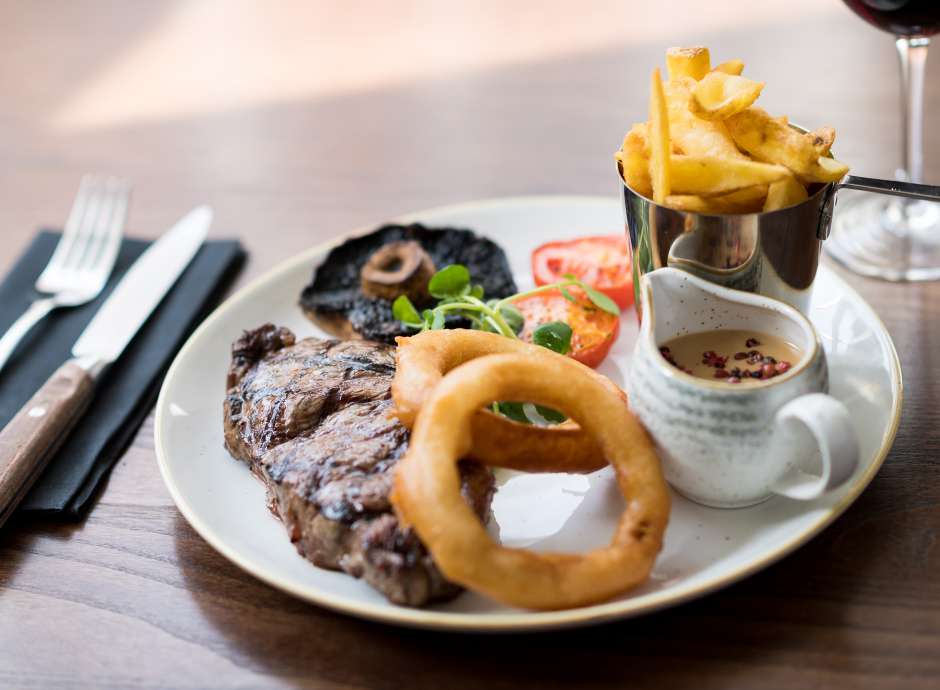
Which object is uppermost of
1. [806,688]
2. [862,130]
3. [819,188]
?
[819,188]

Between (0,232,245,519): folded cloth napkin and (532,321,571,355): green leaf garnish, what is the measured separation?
116cm

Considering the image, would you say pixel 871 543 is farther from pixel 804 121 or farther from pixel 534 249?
pixel 804 121

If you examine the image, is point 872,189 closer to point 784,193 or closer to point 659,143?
point 784,193

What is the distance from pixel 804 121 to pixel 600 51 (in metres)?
1.22

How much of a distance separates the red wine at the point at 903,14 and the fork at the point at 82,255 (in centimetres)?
258

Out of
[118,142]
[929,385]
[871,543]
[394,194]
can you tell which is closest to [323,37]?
[118,142]

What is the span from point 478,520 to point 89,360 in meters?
1.54

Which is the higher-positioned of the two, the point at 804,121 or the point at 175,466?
the point at 175,466

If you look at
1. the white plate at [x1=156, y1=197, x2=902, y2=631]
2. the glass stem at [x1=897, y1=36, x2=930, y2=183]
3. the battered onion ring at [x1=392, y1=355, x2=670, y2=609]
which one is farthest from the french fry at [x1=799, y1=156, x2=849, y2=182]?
the glass stem at [x1=897, y1=36, x2=930, y2=183]

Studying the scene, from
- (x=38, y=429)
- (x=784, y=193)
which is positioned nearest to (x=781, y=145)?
(x=784, y=193)

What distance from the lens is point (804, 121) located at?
12.9ft

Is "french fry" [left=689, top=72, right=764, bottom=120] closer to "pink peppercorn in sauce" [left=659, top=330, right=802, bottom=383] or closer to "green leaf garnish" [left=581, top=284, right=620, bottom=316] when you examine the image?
"pink peppercorn in sauce" [left=659, top=330, right=802, bottom=383]

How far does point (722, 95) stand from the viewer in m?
2.25

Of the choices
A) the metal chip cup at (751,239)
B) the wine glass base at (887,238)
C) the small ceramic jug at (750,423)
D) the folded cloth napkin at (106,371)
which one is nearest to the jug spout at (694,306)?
the small ceramic jug at (750,423)
